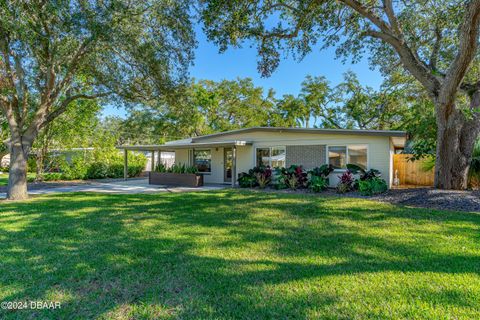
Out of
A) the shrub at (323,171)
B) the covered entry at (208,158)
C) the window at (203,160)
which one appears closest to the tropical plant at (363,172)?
the shrub at (323,171)

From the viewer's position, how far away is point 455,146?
360 inches

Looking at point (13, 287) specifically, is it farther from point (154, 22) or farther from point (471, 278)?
point (154, 22)

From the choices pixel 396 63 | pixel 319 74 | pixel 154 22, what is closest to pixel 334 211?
pixel 154 22

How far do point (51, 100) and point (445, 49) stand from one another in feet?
51.2

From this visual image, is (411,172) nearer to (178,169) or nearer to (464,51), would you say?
(464,51)

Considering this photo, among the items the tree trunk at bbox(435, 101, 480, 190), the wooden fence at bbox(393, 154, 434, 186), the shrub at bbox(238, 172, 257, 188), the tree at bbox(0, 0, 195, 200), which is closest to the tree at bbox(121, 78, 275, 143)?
the shrub at bbox(238, 172, 257, 188)

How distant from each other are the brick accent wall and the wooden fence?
5.48 metres

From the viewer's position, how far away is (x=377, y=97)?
878 inches

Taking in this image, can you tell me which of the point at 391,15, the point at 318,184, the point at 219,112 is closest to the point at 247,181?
the point at 318,184

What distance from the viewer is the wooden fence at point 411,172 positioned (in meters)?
14.1

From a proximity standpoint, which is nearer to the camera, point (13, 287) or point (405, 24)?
point (13, 287)

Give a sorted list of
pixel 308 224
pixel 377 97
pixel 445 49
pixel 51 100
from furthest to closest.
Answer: pixel 377 97 → pixel 445 49 → pixel 51 100 → pixel 308 224

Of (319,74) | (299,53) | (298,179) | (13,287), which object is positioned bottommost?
(13,287)

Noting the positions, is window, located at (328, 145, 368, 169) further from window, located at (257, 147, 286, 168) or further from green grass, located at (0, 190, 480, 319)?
green grass, located at (0, 190, 480, 319)
